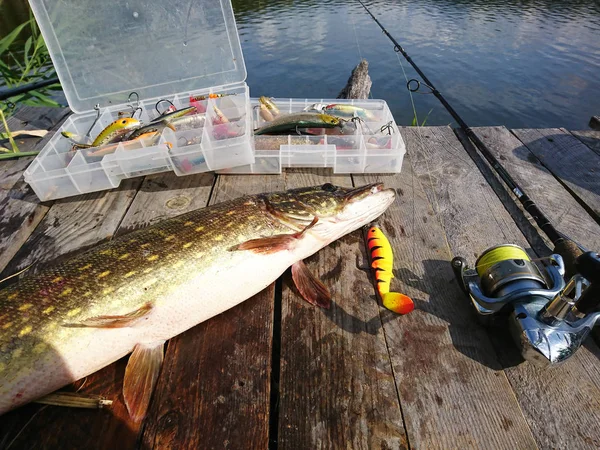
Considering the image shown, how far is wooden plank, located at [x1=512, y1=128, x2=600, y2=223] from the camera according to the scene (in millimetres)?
2941

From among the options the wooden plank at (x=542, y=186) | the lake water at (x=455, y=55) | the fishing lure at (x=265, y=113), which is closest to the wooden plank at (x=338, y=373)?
the wooden plank at (x=542, y=186)

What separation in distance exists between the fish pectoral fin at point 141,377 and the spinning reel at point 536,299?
5.50 ft

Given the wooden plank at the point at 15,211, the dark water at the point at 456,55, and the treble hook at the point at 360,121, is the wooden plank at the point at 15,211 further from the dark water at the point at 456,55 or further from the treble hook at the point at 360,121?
the dark water at the point at 456,55

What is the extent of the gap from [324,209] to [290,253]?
426 mm

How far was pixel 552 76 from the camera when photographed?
38.9 feet

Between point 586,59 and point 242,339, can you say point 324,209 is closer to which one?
point 242,339

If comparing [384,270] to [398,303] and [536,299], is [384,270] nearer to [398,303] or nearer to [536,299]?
[398,303]

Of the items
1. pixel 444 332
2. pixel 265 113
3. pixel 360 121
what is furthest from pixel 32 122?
pixel 444 332

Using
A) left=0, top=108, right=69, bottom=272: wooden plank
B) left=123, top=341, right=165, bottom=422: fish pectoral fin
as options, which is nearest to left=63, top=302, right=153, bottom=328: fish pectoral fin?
left=123, top=341, right=165, bottom=422: fish pectoral fin

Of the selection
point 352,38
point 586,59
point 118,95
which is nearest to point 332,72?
point 352,38

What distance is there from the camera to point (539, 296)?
1.67m

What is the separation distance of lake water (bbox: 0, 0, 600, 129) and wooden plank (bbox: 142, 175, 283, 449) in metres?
9.09

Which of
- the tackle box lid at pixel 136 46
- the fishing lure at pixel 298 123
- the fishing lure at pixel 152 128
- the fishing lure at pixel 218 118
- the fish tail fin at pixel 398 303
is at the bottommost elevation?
the fish tail fin at pixel 398 303

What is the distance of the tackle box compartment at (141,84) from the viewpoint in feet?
9.18
